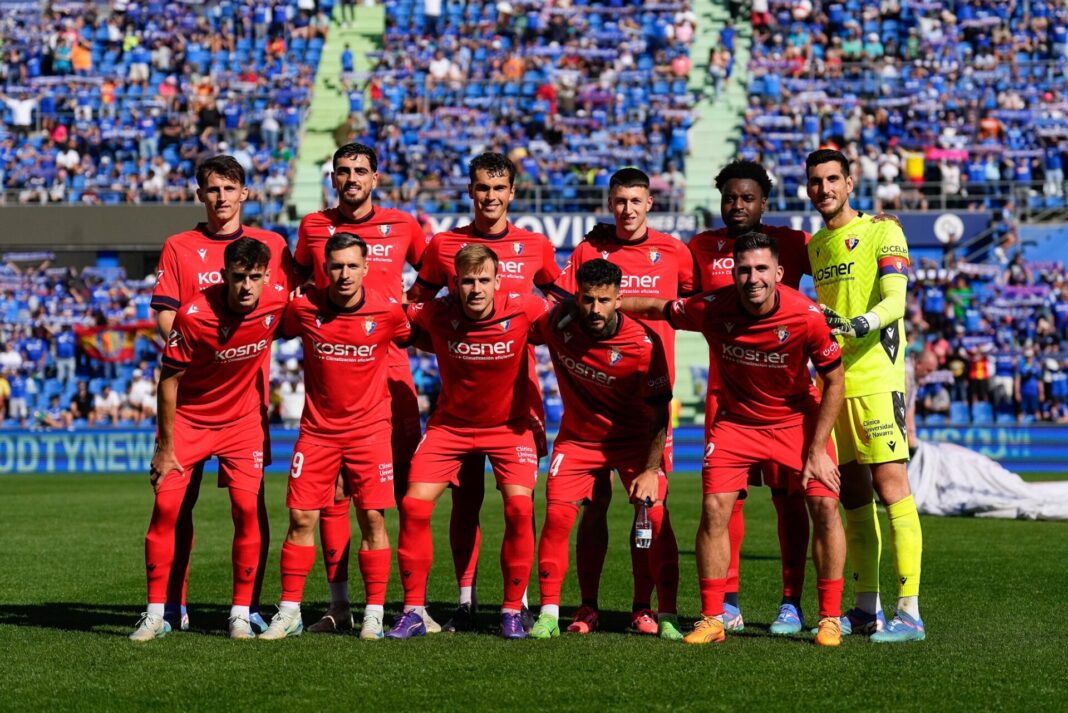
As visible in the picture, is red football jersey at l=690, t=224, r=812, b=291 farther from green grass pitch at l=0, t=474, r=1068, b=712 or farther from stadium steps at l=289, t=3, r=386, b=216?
stadium steps at l=289, t=3, r=386, b=216

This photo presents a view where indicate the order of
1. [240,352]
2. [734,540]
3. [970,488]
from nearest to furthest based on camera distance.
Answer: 1. [240,352]
2. [734,540]
3. [970,488]

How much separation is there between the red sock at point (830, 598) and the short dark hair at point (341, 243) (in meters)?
3.07

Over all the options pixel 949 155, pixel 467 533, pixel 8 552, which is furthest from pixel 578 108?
pixel 467 533

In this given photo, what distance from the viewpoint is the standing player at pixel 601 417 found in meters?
7.62

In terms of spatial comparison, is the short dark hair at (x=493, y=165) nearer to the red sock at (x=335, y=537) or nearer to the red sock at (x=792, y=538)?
the red sock at (x=335, y=537)

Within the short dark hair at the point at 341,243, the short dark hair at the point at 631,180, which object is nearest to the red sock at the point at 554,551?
the short dark hair at the point at 341,243

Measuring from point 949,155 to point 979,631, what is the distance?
24.1 m

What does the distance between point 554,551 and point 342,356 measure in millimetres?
1577

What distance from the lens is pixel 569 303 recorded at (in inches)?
307

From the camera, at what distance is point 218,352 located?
7844mm

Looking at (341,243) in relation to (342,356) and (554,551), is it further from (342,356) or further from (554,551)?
(554,551)

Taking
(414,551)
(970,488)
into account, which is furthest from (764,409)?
(970,488)

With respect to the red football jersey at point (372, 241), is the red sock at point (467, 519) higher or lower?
lower

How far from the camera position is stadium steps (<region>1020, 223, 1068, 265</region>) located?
2886 cm
